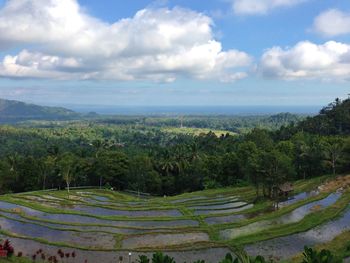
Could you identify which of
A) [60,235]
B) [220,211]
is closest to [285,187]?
[220,211]

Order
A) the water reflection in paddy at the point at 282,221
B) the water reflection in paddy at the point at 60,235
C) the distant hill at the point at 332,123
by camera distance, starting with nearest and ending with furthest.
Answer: the water reflection in paddy at the point at 60,235 → the water reflection in paddy at the point at 282,221 → the distant hill at the point at 332,123

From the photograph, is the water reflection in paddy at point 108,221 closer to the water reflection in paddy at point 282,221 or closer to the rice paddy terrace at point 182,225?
the rice paddy terrace at point 182,225

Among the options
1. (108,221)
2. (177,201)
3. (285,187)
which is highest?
(285,187)

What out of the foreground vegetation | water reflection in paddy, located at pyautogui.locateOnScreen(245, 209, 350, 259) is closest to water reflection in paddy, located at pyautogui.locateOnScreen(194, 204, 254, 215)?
the foreground vegetation

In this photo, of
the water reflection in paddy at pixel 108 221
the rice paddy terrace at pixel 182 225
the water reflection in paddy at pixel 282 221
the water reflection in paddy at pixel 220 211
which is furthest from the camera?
the water reflection in paddy at pixel 220 211

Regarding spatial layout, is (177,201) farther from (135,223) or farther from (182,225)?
(182,225)

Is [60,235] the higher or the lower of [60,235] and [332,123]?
the lower

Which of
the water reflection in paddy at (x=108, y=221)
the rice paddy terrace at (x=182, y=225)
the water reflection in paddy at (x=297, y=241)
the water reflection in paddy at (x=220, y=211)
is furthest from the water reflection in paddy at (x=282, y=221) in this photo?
the water reflection in paddy at (x=220, y=211)

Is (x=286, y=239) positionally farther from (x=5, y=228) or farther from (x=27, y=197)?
(x=27, y=197)

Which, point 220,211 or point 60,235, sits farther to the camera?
point 220,211

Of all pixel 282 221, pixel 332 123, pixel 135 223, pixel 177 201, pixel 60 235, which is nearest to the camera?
pixel 60 235
